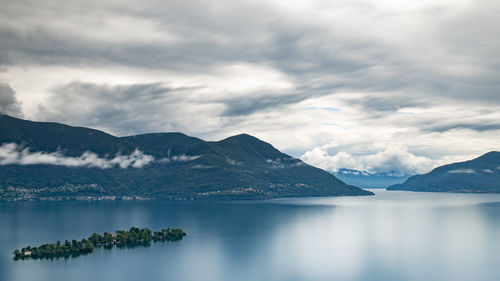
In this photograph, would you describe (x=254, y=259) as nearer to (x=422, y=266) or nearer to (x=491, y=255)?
(x=422, y=266)

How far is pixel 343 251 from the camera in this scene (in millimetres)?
169125

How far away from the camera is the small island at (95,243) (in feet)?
496

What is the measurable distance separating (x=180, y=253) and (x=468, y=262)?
98.5 metres

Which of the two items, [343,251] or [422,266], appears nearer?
[422,266]

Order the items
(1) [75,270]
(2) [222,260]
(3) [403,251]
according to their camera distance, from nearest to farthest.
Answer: (1) [75,270]
(2) [222,260]
(3) [403,251]

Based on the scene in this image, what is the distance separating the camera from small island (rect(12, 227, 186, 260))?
151125 millimetres

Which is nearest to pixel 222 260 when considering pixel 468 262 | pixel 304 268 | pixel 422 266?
pixel 304 268

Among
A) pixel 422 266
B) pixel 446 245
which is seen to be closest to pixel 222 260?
pixel 422 266

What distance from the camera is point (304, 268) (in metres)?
139

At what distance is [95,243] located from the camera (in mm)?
172250

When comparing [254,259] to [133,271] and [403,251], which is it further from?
[403,251]

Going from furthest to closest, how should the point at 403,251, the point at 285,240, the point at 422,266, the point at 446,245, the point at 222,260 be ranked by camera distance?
the point at 285,240, the point at 446,245, the point at 403,251, the point at 222,260, the point at 422,266

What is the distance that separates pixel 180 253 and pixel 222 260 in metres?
18.3

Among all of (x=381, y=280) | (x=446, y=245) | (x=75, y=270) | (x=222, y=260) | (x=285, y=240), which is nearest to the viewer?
(x=381, y=280)
